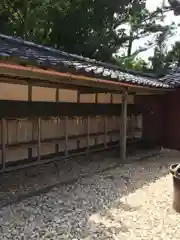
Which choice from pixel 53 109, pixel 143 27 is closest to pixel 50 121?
pixel 53 109

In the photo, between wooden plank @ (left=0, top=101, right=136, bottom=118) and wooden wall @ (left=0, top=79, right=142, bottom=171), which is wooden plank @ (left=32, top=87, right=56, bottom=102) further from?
wooden plank @ (left=0, top=101, right=136, bottom=118)

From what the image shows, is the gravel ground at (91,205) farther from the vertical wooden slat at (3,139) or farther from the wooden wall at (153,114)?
the wooden wall at (153,114)

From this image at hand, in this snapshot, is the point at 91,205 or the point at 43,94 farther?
the point at 43,94

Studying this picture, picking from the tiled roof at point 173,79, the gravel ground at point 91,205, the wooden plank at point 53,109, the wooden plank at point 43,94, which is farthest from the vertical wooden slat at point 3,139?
the tiled roof at point 173,79

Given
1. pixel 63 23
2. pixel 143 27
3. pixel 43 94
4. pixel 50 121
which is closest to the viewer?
pixel 43 94

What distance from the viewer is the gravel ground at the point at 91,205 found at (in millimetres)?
3896

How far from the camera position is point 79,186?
608 cm

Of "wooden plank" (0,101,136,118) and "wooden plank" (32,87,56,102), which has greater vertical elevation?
"wooden plank" (32,87,56,102)

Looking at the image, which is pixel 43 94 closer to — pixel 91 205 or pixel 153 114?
pixel 91 205

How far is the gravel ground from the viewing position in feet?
12.8

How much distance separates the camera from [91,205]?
4.95 meters

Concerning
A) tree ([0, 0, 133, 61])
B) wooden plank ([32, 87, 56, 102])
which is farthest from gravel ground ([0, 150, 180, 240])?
tree ([0, 0, 133, 61])

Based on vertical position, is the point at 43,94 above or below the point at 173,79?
below

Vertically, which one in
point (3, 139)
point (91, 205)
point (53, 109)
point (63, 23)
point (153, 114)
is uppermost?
point (63, 23)
